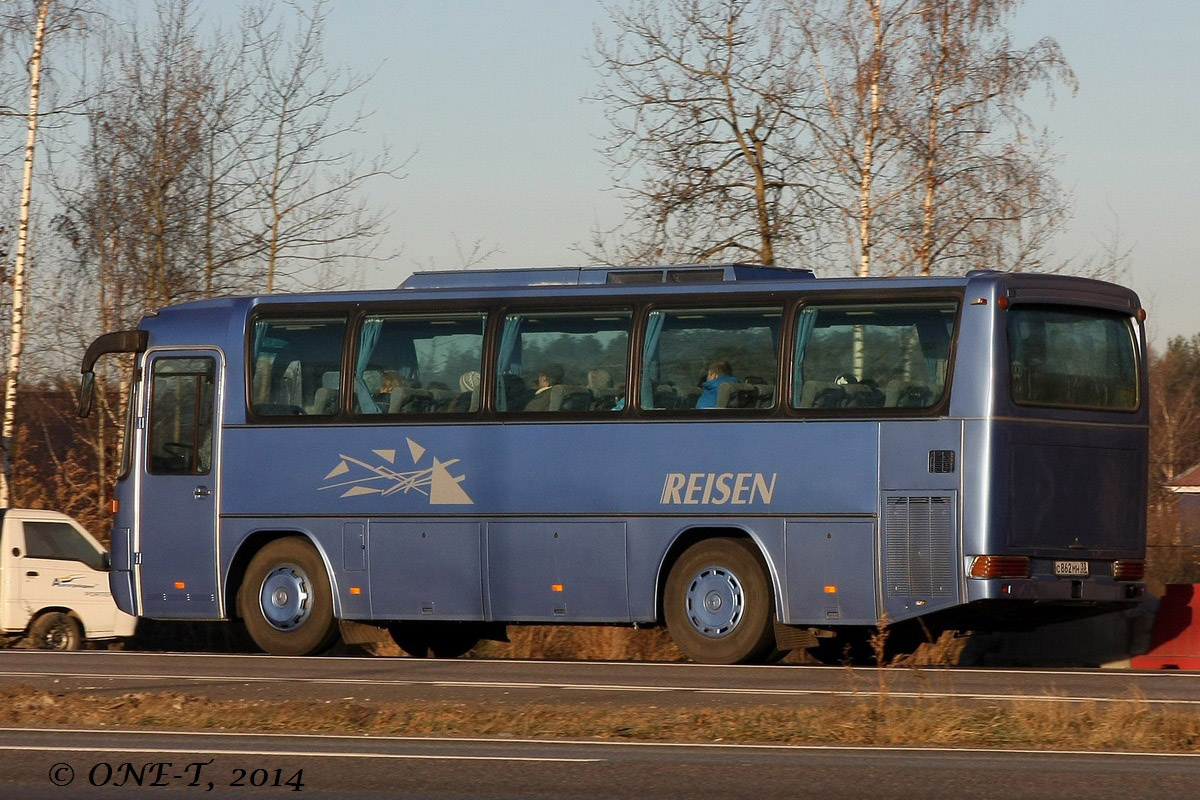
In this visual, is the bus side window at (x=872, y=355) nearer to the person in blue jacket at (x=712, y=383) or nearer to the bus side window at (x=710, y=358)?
the bus side window at (x=710, y=358)

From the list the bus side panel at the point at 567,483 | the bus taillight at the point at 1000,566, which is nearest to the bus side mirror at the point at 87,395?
the bus side panel at the point at 567,483

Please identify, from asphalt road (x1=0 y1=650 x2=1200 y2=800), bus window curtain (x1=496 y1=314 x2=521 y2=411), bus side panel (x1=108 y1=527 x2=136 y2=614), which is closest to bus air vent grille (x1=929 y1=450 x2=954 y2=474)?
asphalt road (x1=0 y1=650 x2=1200 y2=800)

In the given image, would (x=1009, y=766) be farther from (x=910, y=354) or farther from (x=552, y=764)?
(x=910, y=354)

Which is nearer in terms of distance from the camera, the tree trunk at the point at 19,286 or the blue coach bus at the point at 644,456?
the blue coach bus at the point at 644,456

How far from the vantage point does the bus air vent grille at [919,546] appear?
52.6 feet

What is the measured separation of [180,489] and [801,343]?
6.73 meters

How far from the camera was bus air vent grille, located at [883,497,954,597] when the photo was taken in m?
16.0

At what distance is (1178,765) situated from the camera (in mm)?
9758

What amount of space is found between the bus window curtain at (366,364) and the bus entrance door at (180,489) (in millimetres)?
1621

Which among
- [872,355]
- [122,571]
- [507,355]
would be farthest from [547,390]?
[122,571]

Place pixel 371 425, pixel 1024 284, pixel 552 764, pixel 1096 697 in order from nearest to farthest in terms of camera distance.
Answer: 1. pixel 552 764
2. pixel 1096 697
3. pixel 1024 284
4. pixel 371 425

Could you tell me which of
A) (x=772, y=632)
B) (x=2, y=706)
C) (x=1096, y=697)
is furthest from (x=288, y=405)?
(x=1096, y=697)

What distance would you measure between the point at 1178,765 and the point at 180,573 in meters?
11.9

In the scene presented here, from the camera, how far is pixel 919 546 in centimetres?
1617
